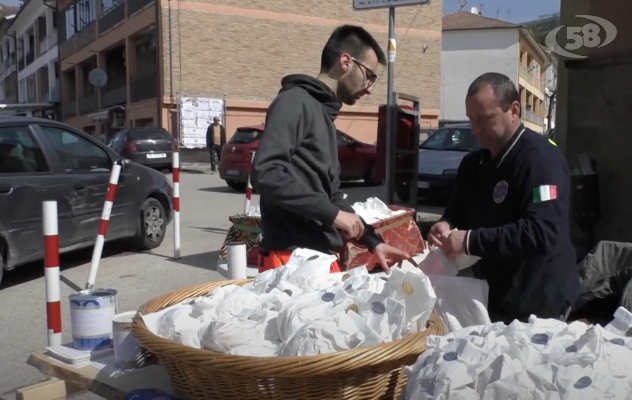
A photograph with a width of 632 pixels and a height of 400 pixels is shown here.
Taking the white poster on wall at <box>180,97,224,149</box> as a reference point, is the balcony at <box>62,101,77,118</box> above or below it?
above

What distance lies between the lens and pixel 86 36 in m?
36.9

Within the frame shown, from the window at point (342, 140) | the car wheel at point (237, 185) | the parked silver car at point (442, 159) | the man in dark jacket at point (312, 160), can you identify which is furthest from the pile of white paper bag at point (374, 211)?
the window at point (342, 140)

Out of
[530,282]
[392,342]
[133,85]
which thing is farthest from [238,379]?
[133,85]

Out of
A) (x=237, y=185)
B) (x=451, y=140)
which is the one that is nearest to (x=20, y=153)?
(x=451, y=140)

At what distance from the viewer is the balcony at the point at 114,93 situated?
31.9 meters

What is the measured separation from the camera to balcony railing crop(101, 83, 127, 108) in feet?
104

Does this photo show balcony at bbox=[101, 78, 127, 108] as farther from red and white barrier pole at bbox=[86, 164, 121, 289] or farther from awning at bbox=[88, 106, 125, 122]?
red and white barrier pole at bbox=[86, 164, 121, 289]

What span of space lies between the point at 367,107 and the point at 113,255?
23.6m

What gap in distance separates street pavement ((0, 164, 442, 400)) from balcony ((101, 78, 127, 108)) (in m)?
21.9

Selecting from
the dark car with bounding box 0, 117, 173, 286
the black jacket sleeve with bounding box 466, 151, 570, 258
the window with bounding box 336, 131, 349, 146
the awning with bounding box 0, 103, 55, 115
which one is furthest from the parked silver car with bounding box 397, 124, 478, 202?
the awning with bounding box 0, 103, 55, 115

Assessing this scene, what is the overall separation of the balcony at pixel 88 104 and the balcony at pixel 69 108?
121cm

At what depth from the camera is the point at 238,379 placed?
169cm

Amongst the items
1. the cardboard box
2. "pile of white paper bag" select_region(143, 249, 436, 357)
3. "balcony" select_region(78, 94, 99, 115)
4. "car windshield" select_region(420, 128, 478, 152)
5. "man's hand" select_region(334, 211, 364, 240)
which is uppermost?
"balcony" select_region(78, 94, 99, 115)

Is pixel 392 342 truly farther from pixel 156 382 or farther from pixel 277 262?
pixel 277 262
